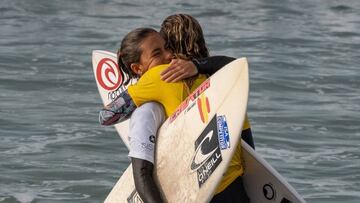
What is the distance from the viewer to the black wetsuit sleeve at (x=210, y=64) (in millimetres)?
4754

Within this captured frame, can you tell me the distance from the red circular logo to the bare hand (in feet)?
5.43

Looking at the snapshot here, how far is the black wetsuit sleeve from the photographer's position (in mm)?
4754

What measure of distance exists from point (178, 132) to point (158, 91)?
10.2 inches

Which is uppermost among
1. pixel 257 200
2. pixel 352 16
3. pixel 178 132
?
pixel 178 132

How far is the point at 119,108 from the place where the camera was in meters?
4.81

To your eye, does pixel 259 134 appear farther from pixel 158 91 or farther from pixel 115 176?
pixel 158 91

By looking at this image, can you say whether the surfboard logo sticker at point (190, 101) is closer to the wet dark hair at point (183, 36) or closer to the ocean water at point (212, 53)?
the wet dark hair at point (183, 36)

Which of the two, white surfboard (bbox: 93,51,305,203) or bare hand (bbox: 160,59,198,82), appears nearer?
bare hand (bbox: 160,59,198,82)

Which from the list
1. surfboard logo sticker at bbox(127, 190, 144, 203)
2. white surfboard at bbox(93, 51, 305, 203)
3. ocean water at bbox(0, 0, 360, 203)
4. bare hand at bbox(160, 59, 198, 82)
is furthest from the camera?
ocean water at bbox(0, 0, 360, 203)

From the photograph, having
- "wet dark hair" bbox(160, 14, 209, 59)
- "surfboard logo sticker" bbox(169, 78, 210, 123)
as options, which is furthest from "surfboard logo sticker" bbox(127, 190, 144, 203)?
"wet dark hair" bbox(160, 14, 209, 59)

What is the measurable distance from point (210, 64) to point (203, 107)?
0.19 metres

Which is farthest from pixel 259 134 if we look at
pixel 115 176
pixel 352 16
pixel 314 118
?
pixel 352 16

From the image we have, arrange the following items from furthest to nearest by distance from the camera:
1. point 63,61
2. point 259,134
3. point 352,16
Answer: point 352,16, point 63,61, point 259,134

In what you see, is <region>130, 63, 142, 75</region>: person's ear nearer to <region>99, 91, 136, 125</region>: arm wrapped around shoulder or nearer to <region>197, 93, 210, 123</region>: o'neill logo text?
<region>99, 91, 136, 125</region>: arm wrapped around shoulder
